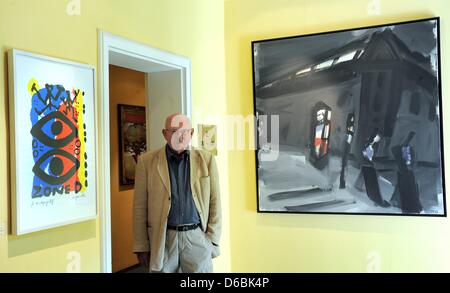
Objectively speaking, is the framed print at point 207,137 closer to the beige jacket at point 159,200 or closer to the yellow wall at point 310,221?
the yellow wall at point 310,221

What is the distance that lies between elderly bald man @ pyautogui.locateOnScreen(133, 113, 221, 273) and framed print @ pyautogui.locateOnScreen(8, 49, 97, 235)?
0.25 meters

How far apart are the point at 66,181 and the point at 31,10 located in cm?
72

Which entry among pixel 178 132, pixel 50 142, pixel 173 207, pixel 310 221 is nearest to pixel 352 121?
pixel 310 221

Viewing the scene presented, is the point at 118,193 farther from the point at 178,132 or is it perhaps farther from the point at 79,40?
the point at 79,40

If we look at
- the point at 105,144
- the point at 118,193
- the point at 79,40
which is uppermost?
the point at 79,40

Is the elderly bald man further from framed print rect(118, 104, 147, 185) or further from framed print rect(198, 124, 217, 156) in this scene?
framed print rect(118, 104, 147, 185)

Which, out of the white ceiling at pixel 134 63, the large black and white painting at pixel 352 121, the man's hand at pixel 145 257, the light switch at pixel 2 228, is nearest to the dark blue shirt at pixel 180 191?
the man's hand at pixel 145 257

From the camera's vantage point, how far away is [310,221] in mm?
2758

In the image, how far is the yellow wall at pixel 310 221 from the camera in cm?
246

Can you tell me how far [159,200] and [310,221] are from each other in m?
1.32

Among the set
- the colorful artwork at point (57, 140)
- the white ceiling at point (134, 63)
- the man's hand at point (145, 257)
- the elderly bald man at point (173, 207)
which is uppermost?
the white ceiling at point (134, 63)

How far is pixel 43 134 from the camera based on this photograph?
157cm

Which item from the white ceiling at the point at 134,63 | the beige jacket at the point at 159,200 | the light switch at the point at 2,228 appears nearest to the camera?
the light switch at the point at 2,228
